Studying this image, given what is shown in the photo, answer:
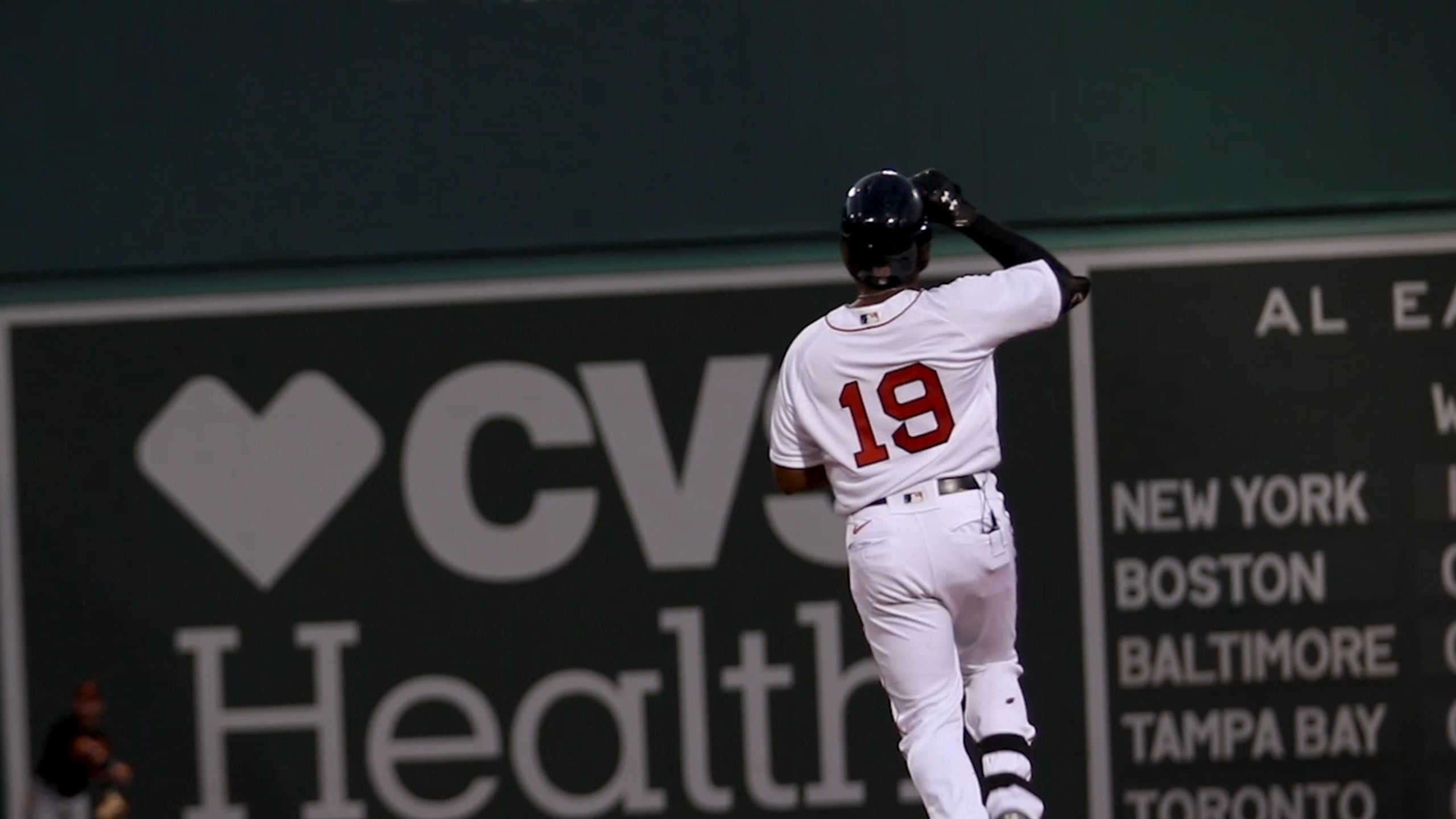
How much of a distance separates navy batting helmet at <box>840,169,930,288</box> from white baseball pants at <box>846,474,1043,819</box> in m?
0.52

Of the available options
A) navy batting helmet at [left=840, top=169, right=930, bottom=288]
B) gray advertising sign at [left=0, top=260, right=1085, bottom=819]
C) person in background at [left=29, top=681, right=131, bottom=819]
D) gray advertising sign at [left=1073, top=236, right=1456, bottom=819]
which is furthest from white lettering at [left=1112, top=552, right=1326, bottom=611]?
person in background at [left=29, top=681, right=131, bottom=819]

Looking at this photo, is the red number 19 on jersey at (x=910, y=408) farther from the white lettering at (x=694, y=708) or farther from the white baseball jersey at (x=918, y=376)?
the white lettering at (x=694, y=708)

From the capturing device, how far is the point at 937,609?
487 centimetres

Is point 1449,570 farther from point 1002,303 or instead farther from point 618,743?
point 1002,303

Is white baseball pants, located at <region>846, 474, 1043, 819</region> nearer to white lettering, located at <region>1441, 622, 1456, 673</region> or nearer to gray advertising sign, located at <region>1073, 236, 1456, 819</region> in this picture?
gray advertising sign, located at <region>1073, 236, 1456, 819</region>

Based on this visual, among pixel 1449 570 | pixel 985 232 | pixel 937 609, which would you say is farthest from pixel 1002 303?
pixel 1449 570

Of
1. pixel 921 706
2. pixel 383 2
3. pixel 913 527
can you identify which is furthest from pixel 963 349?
pixel 383 2

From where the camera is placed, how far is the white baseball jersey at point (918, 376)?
4852mm

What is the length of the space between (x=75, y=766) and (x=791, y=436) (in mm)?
3485

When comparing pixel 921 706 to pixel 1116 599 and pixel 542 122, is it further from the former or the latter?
pixel 542 122

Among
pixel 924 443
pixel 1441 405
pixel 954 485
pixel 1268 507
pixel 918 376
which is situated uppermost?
pixel 918 376

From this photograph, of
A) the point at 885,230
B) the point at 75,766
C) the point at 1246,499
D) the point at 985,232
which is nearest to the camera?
the point at 885,230

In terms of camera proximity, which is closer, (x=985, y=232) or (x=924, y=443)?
(x=924, y=443)

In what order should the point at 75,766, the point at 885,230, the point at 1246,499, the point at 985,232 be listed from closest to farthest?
the point at 885,230, the point at 985,232, the point at 75,766, the point at 1246,499
